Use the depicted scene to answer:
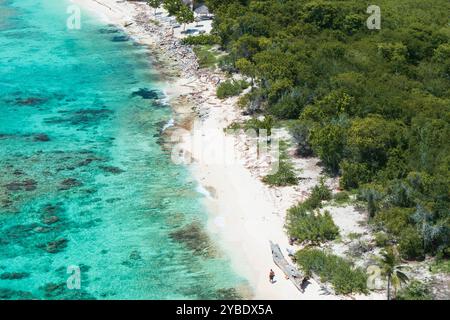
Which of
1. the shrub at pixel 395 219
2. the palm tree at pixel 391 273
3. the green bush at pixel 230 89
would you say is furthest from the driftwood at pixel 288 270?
the green bush at pixel 230 89

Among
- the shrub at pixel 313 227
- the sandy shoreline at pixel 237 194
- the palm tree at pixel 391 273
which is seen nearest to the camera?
the palm tree at pixel 391 273

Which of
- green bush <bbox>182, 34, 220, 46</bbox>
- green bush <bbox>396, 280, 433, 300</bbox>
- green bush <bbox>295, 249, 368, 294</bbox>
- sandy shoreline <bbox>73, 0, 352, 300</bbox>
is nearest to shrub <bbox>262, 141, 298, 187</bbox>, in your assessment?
sandy shoreline <bbox>73, 0, 352, 300</bbox>

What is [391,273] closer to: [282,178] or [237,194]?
[282,178]

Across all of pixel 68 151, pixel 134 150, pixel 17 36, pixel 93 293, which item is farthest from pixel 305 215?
pixel 17 36

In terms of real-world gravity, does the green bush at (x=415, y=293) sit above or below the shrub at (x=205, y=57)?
below

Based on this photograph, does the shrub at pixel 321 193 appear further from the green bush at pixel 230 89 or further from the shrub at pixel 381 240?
the green bush at pixel 230 89

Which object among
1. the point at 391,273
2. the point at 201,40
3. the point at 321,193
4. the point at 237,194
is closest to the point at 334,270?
the point at 391,273

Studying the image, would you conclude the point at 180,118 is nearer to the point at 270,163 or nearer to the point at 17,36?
the point at 270,163
